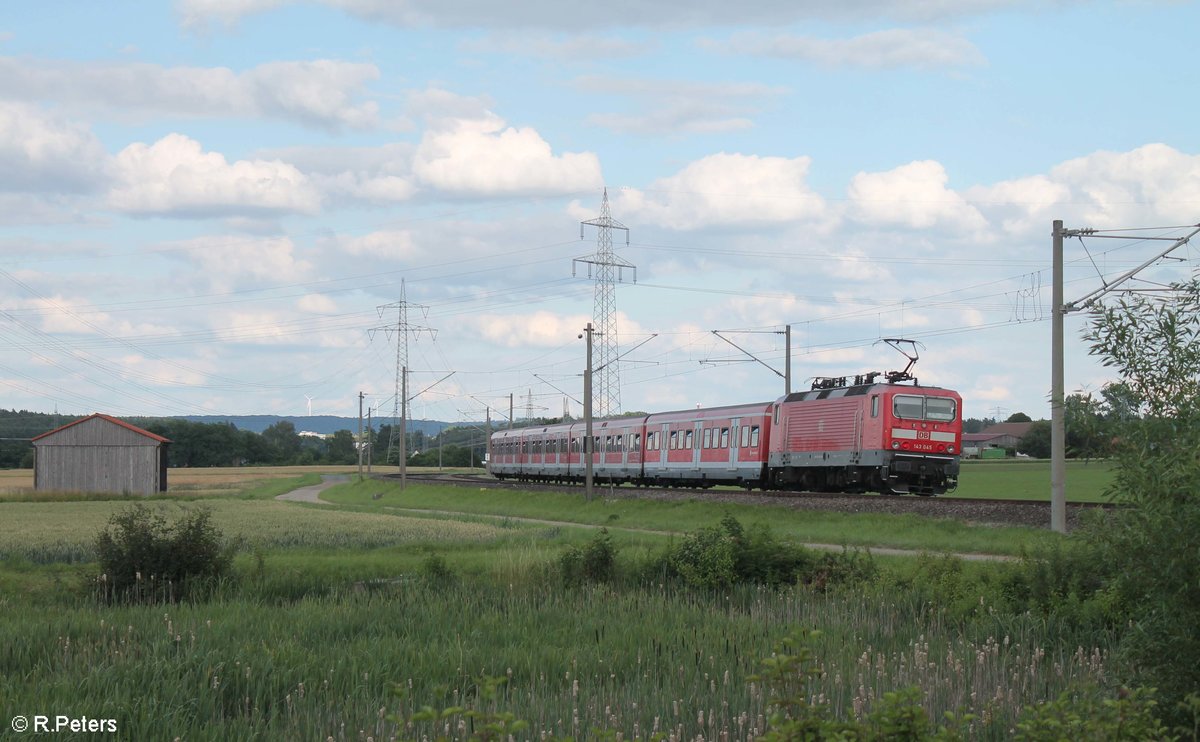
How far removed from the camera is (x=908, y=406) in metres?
38.2

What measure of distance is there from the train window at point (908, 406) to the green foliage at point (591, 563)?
59.3 ft

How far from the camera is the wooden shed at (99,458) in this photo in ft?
222

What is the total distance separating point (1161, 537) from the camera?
8.16 meters

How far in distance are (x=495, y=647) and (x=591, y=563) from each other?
8307 millimetres

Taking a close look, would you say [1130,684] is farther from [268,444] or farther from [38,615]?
[268,444]

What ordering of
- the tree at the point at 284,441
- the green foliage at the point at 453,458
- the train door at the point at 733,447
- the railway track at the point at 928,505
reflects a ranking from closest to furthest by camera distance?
the railway track at the point at 928,505 → the train door at the point at 733,447 → the green foliage at the point at 453,458 → the tree at the point at 284,441

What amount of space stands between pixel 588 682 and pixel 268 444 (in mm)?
150387

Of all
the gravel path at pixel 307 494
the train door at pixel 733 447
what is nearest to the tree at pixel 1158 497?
the train door at pixel 733 447

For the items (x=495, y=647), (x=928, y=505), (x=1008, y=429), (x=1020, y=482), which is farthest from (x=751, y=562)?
(x=1008, y=429)

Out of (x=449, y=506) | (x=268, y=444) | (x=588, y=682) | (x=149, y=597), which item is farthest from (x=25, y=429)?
(x=588, y=682)

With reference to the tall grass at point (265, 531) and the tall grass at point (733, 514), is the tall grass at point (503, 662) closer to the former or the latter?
the tall grass at point (733, 514)

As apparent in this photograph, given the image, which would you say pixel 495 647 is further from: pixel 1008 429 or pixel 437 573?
pixel 1008 429

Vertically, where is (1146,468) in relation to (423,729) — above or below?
above

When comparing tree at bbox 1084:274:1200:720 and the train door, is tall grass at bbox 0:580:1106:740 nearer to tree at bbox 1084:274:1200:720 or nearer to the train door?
tree at bbox 1084:274:1200:720
